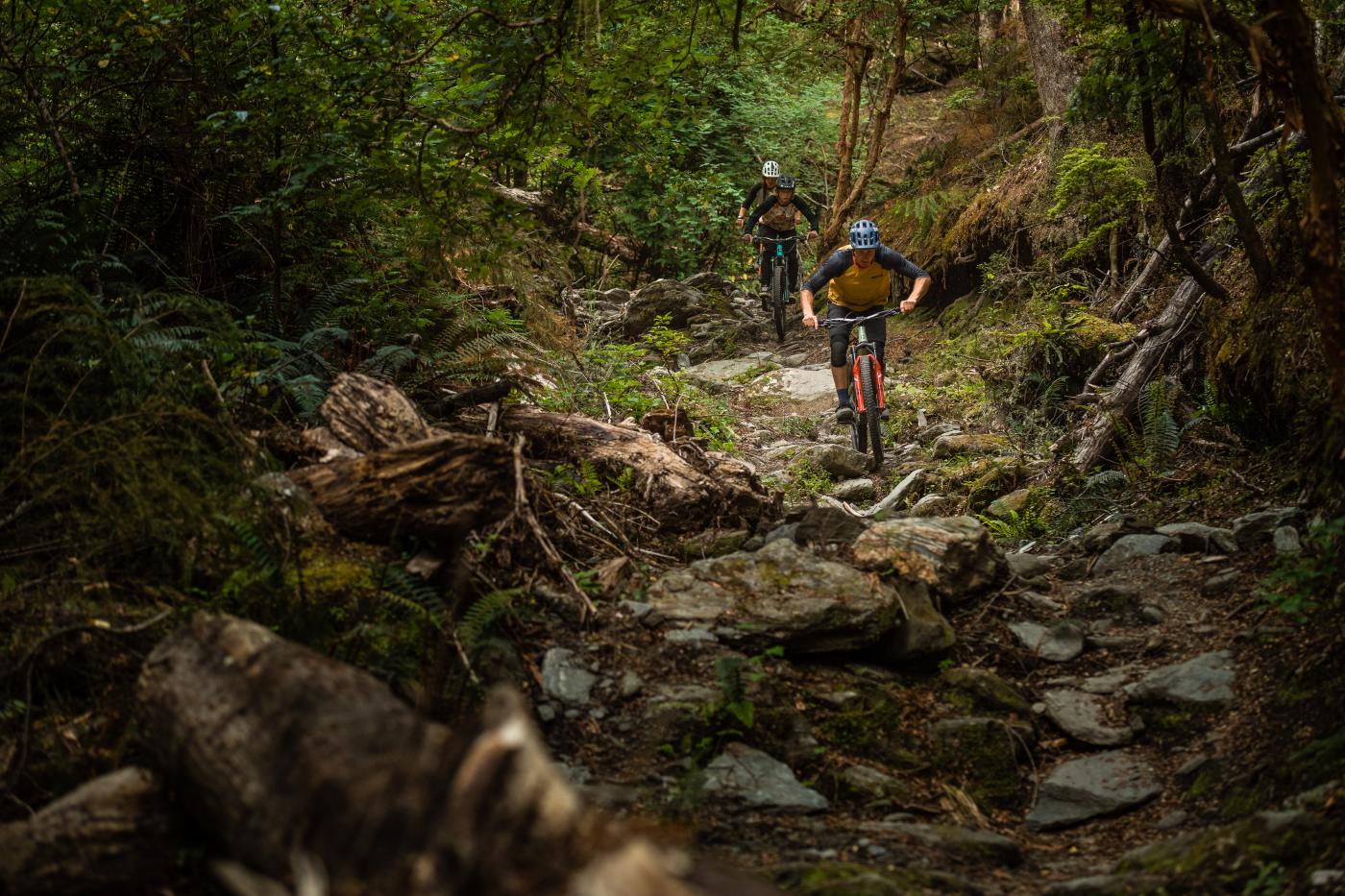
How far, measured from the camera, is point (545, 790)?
1.71 metres

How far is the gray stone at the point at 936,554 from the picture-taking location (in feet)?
17.5

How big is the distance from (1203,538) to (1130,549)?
408 mm

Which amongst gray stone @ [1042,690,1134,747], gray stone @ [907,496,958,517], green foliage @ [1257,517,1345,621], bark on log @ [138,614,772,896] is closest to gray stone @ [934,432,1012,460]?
gray stone @ [907,496,958,517]

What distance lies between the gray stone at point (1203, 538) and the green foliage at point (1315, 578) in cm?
127

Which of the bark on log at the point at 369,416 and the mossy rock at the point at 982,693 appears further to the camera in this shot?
the bark on log at the point at 369,416

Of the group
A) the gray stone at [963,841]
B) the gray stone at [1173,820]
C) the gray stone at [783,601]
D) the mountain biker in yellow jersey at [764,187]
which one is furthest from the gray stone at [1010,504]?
the mountain biker in yellow jersey at [764,187]

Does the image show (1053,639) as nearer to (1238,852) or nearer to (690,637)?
(690,637)

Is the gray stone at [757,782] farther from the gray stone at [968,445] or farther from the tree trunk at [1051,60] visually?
the tree trunk at [1051,60]

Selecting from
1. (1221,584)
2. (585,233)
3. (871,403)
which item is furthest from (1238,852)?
(585,233)

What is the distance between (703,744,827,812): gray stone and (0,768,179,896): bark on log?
6.13 feet

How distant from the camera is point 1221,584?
5.25 meters

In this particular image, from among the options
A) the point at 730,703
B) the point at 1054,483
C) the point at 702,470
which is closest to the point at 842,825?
the point at 730,703

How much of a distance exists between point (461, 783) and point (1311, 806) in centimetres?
266

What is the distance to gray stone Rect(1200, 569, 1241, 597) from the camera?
5.22 meters
